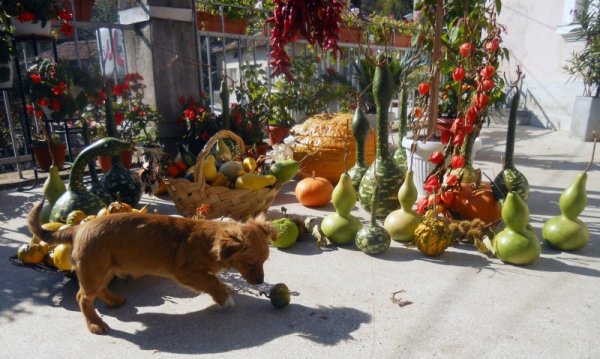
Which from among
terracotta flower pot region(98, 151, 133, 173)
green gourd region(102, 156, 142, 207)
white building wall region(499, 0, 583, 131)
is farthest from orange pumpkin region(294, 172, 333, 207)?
white building wall region(499, 0, 583, 131)

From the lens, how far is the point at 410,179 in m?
2.86

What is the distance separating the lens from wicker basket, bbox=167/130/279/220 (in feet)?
10.5

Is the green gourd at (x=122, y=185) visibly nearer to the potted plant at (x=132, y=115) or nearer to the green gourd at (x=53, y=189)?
the green gourd at (x=53, y=189)

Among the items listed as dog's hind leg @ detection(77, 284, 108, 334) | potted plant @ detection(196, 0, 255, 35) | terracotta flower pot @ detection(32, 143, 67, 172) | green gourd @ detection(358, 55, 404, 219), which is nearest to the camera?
dog's hind leg @ detection(77, 284, 108, 334)

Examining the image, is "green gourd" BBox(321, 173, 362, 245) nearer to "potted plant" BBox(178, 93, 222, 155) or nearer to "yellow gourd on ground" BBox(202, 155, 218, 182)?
→ "yellow gourd on ground" BBox(202, 155, 218, 182)

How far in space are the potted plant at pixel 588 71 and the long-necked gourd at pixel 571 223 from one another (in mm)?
5770

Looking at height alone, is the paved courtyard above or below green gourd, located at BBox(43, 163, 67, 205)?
below

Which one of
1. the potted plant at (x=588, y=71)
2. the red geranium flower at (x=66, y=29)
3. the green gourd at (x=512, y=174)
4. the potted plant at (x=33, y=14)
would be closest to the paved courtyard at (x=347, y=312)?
the green gourd at (x=512, y=174)

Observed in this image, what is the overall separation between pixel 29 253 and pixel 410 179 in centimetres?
229

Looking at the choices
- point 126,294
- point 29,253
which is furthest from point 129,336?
point 29,253

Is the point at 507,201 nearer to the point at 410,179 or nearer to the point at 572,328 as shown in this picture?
the point at 410,179

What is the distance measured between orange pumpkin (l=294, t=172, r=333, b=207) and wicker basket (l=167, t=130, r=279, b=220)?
50cm

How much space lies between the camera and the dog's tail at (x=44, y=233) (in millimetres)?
1954

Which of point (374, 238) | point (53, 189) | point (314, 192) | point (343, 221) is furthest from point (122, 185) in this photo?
point (374, 238)
